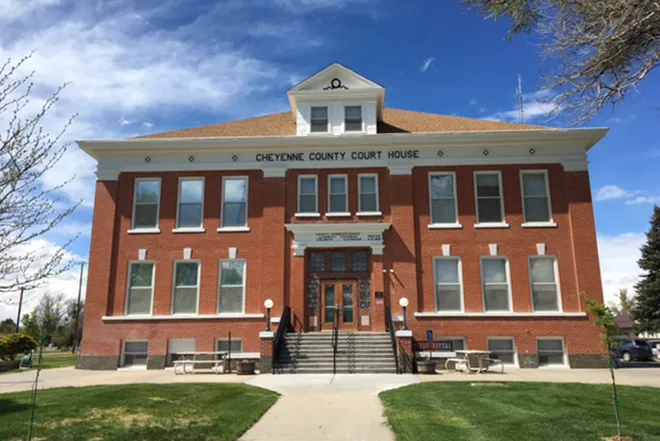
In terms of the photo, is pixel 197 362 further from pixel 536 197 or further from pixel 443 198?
pixel 536 197

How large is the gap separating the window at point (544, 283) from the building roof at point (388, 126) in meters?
5.89

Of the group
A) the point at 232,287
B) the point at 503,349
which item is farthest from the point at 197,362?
the point at 503,349

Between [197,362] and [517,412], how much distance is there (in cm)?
1171

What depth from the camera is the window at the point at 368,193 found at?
69.7ft

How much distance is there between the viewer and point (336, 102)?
72.8 ft

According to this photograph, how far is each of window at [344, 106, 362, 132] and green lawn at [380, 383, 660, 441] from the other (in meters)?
12.3

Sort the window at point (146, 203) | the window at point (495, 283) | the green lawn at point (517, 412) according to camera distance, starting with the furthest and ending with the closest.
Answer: the window at point (146, 203) < the window at point (495, 283) < the green lawn at point (517, 412)

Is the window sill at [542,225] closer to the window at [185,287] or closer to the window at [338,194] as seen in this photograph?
the window at [338,194]

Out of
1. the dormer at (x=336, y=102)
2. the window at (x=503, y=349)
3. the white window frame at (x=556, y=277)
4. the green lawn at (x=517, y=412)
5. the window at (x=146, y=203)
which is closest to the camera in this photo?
the green lawn at (x=517, y=412)

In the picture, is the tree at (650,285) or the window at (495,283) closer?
the window at (495,283)

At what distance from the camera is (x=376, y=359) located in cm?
1752

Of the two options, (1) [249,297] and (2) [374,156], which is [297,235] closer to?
(1) [249,297]

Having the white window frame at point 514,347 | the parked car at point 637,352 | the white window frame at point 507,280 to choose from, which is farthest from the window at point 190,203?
the parked car at point 637,352

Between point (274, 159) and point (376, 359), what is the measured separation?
31.0ft
